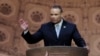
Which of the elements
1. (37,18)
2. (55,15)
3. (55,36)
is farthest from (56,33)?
(37,18)

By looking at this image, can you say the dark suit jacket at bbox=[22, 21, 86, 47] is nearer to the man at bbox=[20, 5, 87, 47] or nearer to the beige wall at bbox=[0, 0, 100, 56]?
the man at bbox=[20, 5, 87, 47]

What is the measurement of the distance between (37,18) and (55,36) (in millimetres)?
2706

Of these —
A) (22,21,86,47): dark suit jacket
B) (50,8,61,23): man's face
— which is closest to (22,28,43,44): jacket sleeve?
(22,21,86,47): dark suit jacket

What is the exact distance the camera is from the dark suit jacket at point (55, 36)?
101 inches

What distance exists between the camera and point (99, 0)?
17.6 feet

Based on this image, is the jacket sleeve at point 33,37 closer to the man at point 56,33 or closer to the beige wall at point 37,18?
the man at point 56,33

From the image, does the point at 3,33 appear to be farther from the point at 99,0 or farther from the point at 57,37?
the point at 57,37

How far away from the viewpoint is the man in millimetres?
2562

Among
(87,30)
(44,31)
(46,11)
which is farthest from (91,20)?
(44,31)

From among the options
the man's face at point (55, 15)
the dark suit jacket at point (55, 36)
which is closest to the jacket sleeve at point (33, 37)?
the dark suit jacket at point (55, 36)

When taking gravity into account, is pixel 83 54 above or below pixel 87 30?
above

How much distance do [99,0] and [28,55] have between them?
319 cm

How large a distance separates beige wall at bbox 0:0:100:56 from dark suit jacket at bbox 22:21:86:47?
7.74ft

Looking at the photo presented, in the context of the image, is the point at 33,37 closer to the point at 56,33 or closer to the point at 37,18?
the point at 56,33
